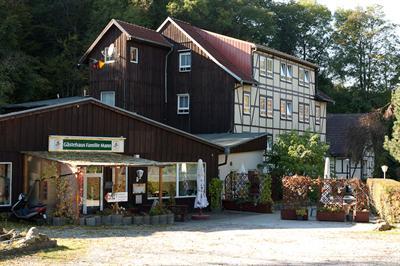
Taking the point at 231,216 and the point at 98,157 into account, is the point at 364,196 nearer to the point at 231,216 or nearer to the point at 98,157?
the point at 231,216

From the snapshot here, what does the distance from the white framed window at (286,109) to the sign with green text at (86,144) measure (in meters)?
18.2

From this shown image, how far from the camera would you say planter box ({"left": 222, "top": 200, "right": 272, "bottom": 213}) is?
2670cm

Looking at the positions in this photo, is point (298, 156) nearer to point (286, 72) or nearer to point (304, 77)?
point (286, 72)

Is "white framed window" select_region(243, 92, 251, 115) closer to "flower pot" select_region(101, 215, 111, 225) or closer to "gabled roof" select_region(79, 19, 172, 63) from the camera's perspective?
"gabled roof" select_region(79, 19, 172, 63)

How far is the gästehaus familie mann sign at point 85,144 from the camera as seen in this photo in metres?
22.0

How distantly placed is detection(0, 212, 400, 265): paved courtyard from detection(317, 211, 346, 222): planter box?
2.82ft

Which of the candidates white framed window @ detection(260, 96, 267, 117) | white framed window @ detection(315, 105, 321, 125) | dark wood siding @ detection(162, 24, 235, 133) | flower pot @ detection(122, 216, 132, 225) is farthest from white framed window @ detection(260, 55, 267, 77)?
flower pot @ detection(122, 216, 132, 225)

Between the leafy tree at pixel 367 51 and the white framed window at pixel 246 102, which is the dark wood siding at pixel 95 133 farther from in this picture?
the leafy tree at pixel 367 51

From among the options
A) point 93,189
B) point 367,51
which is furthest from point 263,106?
point 367,51

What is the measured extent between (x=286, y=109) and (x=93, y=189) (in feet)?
66.2

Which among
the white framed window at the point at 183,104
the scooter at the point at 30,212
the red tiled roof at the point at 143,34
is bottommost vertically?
the scooter at the point at 30,212

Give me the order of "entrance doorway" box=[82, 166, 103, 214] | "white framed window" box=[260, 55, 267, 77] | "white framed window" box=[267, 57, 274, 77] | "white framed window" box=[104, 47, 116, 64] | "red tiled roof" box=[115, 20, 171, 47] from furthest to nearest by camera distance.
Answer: "white framed window" box=[267, 57, 274, 77] < "white framed window" box=[260, 55, 267, 77] < "white framed window" box=[104, 47, 116, 64] < "red tiled roof" box=[115, 20, 171, 47] < "entrance doorway" box=[82, 166, 103, 214]

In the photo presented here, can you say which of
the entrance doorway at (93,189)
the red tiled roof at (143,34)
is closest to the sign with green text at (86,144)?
the entrance doorway at (93,189)

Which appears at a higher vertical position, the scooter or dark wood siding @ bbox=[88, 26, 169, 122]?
dark wood siding @ bbox=[88, 26, 169, 122]
